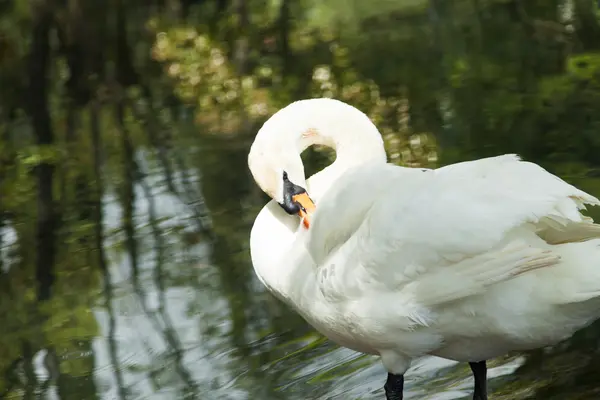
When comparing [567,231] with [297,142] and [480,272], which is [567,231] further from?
[297,142]

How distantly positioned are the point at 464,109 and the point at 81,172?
11.5 ft

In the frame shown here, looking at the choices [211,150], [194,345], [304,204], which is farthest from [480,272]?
[211,150]

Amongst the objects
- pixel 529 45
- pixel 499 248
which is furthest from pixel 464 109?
pixel 499 248

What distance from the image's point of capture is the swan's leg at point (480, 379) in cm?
441

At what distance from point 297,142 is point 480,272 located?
1.32 m

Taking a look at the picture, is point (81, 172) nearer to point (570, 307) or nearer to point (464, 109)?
point (464, 109)

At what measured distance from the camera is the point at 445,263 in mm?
3752

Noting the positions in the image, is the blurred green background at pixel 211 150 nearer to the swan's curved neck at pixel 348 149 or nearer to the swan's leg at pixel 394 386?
the swan's leg at pixel 394 386

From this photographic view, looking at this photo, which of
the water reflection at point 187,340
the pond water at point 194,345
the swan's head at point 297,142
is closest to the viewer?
the swan's head at point 297,142

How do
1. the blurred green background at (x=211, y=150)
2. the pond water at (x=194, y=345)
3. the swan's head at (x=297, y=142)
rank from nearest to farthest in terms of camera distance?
1. the swan's head at (x=297, y=142)
2. the pond water at (x=194, y=345)
3. the blurred green background at (x=211, y=150)

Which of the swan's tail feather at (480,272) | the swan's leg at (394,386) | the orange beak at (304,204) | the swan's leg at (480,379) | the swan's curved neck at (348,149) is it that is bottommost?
the swan's leg at (480,379)

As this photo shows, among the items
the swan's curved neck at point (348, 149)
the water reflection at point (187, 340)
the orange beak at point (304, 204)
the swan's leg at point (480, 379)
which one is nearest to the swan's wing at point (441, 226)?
the orange beak at point (304, 204)

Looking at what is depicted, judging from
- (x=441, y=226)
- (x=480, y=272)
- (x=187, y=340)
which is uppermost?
(x=441, y=226)

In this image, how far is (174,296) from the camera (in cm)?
646
